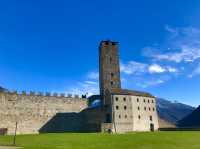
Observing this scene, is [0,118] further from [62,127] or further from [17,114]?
[62,127]

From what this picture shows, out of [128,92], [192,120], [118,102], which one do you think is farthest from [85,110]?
[192,120]

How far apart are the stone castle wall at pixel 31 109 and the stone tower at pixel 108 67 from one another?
25.3ft

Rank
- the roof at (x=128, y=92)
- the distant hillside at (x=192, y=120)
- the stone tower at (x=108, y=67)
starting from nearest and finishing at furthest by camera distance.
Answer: the roof at (x=128, y=92) < the stone tower at (x=108, y=67) < the distant hillside at (x=192, y=120)

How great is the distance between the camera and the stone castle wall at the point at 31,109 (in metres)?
49.8

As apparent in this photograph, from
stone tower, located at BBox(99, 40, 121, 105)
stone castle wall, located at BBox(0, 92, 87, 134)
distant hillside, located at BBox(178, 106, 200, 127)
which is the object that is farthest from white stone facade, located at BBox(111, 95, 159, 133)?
distant hillside, located at BBox(178, 106, 200, 127)

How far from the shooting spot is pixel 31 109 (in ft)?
172

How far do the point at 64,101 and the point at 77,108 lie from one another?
3.19 m

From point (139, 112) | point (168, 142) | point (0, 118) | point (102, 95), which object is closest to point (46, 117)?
point (0, 118)

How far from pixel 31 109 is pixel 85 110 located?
11209 mm

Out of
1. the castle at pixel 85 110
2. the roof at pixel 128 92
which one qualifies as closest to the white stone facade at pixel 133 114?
the castle at pixel 85 110

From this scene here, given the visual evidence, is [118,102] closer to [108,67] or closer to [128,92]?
[128,92]

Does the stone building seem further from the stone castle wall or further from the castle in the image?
the stone castle wall

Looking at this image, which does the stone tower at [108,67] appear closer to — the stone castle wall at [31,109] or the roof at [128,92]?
the roof at [128,92]

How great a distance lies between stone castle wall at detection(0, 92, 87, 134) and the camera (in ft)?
163
